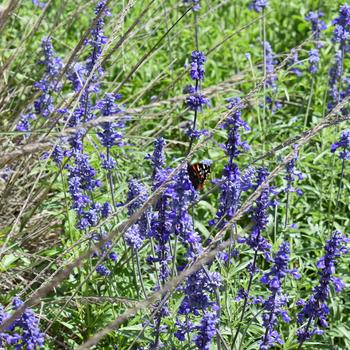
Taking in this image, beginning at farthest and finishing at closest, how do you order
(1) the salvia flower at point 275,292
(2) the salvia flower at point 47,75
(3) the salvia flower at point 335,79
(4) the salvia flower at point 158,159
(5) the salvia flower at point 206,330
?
(3) the salvia flower at point 335,79
(2) the salvia flower at point 47,75
(4) the salvia flower at point 158,159
(1) the salvia flower at point 275,292
(5) the salvia flower at point 206,330

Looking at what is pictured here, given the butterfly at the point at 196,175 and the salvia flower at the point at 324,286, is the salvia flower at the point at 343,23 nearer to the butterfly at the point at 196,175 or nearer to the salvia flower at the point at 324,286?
the butterfly at the point at 196,175

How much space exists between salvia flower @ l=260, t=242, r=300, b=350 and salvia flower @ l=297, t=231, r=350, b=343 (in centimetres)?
11

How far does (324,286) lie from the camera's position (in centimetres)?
339

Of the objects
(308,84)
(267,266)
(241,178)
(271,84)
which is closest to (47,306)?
(241,178)

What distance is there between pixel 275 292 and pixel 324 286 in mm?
224

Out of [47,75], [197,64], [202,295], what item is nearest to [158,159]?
[197,64]

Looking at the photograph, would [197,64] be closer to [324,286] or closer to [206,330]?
[324,286]

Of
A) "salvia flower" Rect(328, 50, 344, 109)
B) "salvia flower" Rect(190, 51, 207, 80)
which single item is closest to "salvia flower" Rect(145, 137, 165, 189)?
"salvia flower" Rect(190, 51, 207, 80)

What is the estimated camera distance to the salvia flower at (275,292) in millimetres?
3195

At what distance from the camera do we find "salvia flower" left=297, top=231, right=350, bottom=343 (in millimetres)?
3285

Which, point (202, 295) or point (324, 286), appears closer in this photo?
point (202, 295)

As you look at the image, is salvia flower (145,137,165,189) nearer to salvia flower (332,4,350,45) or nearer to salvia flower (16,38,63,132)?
salvia flower (16,38,63,132)

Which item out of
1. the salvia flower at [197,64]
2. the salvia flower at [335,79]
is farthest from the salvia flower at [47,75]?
the salvia flower at [335,79]

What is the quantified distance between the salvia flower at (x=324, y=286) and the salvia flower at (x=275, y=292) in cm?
11
